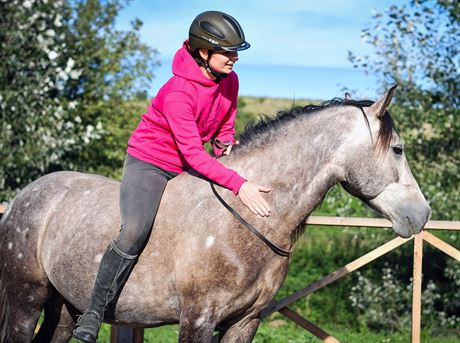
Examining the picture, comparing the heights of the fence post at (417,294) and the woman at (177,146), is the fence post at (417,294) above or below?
below

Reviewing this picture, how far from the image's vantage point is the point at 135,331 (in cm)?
603

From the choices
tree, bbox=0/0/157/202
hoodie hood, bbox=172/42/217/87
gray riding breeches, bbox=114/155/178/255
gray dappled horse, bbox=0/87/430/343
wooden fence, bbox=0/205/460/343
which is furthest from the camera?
tree, bbox=0/0/157/202

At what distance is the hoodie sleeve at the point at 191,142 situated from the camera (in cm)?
402

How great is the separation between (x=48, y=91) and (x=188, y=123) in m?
6.89

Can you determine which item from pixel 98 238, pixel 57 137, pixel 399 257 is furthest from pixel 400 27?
pixel 98 238

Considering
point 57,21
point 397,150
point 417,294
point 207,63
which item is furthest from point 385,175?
point 57,21

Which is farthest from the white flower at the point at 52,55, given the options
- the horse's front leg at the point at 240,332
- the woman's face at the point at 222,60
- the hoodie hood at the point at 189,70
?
the horse's front leg at the point at 240,332

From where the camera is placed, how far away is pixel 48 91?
34.4 feet

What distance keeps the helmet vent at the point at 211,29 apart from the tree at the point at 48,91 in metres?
6.02

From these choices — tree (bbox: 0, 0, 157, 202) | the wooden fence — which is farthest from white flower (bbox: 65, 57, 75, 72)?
the wooden fence

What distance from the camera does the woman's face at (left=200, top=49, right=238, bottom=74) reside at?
4273mm

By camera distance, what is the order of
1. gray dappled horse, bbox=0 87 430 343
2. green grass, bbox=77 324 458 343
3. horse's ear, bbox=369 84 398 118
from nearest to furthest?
1. horse's ear, bbox=369 84 398 118
2. gray dappled horse, bbox=0 87 430 343
3. green grass, bbox=77 324 458 343

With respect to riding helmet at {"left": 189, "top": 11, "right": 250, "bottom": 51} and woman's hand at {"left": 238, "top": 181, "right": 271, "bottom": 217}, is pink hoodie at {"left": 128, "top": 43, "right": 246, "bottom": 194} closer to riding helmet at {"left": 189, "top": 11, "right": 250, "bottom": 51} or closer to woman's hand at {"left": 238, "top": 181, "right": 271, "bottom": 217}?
woman's hand at {"left": 238, "top": 181, "right": 271, "bottom": 217}

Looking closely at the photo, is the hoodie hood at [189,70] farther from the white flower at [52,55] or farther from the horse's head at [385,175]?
the white flower at [52,55]
